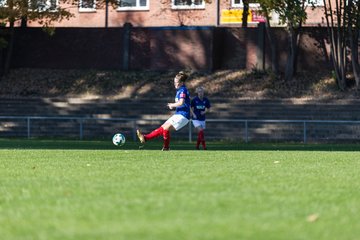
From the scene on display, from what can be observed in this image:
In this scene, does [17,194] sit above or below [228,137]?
above

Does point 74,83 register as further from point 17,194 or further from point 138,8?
point 17,194

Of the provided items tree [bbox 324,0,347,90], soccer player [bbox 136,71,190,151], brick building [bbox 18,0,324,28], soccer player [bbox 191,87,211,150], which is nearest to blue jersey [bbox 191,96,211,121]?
soccer player [bbox 191,87,211,150]

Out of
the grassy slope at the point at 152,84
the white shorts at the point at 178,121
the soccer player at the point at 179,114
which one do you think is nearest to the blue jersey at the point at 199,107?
the soccer player at the point at 179,114

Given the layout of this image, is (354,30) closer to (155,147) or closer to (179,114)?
(155,147)

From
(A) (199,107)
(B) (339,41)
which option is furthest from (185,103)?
(B) (339,41)

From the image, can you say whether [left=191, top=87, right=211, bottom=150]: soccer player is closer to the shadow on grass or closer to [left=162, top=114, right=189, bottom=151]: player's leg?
the shadow on grass

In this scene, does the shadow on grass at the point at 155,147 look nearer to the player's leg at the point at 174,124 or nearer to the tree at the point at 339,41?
the player's leg at the point at 174,124

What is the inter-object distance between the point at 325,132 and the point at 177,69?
39.0 ft

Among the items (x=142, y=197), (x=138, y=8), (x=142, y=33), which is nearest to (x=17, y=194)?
(x=142, y=197)

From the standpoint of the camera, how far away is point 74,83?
45.9 m

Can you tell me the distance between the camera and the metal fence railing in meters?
35.7

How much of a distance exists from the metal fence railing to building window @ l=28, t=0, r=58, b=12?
5921 millimetres

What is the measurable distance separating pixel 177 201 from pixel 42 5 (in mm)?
34216

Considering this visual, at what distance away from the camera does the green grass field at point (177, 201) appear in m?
8.77
